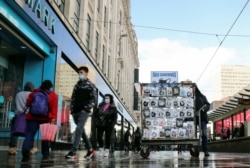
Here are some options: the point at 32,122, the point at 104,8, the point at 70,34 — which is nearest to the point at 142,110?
the point at 32,122

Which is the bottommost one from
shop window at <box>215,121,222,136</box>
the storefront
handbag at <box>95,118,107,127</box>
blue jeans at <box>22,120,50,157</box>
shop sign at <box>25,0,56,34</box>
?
blue jeans at <box>22,120,50,157</box>

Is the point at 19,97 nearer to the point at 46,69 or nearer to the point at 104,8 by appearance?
the point at 46,69

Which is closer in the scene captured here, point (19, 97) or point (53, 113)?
point (53, 113)

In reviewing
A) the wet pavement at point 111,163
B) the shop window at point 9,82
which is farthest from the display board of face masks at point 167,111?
the shop window at point 9,82

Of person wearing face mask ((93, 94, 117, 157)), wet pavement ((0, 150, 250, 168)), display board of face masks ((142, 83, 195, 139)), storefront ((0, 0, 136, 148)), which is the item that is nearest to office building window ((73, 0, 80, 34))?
storefront ((0, 0, 136, 148))

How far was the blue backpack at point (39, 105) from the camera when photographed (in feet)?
23.5

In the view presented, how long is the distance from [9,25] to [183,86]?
5.40 metres

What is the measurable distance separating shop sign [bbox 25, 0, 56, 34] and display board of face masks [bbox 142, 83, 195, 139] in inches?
180

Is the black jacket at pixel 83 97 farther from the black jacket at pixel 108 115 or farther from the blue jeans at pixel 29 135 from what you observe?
the black jacket at pixel 108 115

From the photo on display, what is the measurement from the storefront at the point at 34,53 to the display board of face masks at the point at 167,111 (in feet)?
14.6

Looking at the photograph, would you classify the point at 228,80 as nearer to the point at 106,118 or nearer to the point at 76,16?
the point at 76,16

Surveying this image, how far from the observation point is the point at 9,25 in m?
11.1

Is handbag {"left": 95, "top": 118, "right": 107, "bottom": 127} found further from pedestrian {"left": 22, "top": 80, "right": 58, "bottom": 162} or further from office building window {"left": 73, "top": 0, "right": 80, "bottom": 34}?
office building window {"left": 73, "top": 0, "right": 80, "bottom": 34}

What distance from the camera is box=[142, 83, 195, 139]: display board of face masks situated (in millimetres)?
10117
